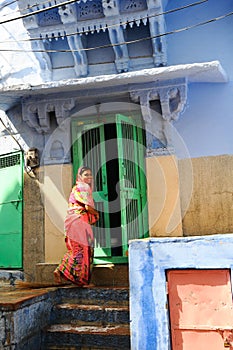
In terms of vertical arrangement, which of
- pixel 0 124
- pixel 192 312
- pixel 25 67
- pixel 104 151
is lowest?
pixel 192 312

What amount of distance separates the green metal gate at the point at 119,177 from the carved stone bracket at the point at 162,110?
7.9 inches

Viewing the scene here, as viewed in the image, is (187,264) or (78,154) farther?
(78,154)

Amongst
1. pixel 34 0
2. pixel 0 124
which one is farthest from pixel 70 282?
pixel 34 0

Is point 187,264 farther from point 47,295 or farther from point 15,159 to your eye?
point 15,159

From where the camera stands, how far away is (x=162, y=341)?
283 cm

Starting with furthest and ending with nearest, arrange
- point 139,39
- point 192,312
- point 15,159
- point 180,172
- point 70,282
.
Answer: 1. point 15,159
2. point 139,39
3. point 180,172
4. point 70,282
5. point 192,312

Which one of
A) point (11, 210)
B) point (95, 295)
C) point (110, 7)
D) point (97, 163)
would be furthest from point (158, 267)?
point (110, 7)

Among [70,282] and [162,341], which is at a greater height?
[70,282]

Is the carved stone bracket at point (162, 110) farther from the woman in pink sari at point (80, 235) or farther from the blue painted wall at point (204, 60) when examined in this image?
the woman in pink sari at point (80, 235)

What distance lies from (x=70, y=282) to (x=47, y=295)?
62cm

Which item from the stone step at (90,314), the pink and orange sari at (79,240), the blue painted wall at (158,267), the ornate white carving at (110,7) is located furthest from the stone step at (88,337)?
the ornate white carving at (110,7)

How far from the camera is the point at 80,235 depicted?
5.03 m

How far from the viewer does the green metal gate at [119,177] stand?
5379 mm

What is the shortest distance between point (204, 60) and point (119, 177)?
2.23 m
